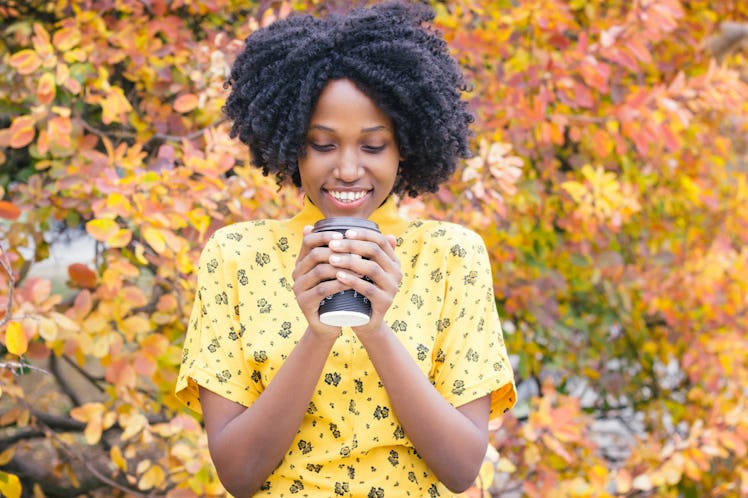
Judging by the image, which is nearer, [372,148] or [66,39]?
[372,148]

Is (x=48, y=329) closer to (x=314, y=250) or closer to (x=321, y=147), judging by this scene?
(x=321, y=147)

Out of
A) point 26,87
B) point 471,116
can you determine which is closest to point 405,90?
point 471,116

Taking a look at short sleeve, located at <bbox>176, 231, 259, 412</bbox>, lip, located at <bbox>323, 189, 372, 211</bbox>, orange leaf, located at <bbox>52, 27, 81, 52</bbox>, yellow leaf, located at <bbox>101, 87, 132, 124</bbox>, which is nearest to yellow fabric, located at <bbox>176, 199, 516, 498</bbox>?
short sleeve, located at <bbox>176, 231, 259, 412</bbox>

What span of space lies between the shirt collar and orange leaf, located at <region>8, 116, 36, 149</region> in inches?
37.3

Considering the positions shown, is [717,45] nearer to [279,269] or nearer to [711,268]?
[711,268]

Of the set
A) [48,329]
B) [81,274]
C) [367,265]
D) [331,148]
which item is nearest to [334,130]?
[331,148]

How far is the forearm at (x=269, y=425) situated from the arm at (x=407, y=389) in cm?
9

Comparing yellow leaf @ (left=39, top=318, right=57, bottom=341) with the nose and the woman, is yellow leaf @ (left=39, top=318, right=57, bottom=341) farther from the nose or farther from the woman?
the nose

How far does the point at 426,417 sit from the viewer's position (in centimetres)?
150

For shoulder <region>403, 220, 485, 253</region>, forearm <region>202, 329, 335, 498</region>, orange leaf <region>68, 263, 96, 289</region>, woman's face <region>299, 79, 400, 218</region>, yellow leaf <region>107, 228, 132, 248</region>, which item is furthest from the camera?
orange leaf <region>68, 263, 96, 289</region>

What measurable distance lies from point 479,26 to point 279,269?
1.79 meters

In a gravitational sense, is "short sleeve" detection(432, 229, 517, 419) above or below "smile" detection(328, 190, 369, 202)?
below

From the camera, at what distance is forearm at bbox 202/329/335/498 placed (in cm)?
146

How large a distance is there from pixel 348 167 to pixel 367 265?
0.91 ft
